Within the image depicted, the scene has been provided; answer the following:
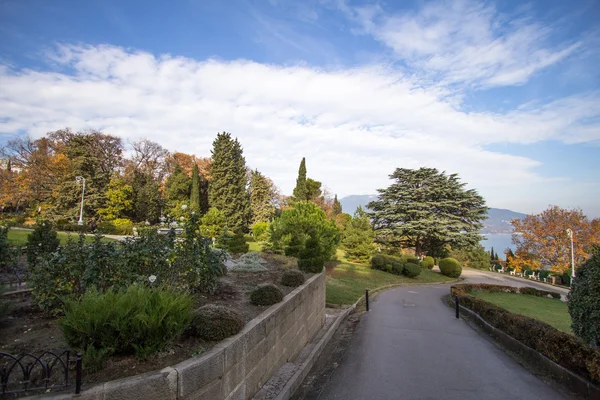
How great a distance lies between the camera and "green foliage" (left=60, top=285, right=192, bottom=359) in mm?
3361

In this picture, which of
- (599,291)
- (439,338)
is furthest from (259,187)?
(599,291)

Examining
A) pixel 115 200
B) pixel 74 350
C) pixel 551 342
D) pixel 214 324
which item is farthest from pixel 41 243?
pixel 115 200

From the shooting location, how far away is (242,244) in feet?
58.8

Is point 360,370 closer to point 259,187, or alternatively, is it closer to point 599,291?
point 599,291

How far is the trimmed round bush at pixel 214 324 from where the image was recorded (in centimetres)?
411

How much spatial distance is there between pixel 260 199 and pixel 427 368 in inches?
1619

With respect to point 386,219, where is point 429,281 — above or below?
below

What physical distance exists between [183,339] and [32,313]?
114 inches

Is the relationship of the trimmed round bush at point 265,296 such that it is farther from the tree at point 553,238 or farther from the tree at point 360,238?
the tree at point 553,238

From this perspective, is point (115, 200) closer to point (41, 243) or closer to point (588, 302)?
point (41, 243)

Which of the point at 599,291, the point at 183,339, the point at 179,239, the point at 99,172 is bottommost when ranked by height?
the point at 183,339

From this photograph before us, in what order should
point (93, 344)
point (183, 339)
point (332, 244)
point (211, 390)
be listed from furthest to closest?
point (332, 244), point (183, 339), point (211, 390), point (93, 344)

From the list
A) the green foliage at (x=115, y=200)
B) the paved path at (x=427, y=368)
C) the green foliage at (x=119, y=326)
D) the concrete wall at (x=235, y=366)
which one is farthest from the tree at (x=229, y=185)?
the green foliage at (x=119, y=326)

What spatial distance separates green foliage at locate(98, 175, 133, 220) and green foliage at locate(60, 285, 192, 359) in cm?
3809
